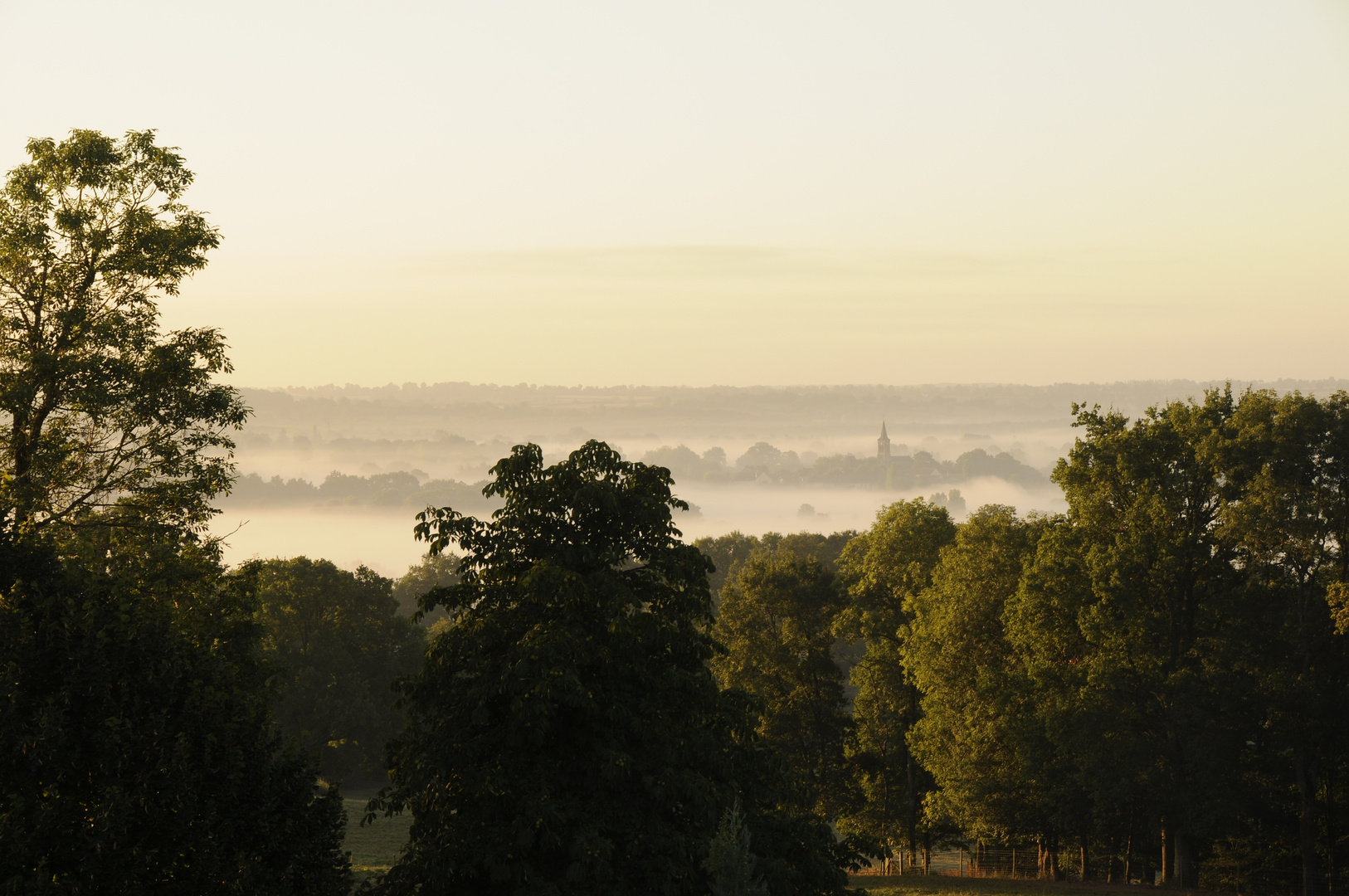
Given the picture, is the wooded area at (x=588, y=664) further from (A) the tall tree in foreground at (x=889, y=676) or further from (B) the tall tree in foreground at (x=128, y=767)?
(A) the tall tree in foreground at (x=889, y=676)

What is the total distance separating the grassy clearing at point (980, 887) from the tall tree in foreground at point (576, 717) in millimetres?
18618

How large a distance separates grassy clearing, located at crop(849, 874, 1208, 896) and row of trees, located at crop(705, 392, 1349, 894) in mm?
1882

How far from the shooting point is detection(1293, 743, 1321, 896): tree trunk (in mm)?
34938

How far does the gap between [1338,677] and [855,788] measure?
71.5 ft

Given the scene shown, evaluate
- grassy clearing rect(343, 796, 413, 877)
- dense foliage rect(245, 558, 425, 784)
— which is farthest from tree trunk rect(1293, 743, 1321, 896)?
dense foliage rect(245, 558, 425, 784)

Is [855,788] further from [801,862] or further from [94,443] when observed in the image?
[94,443]

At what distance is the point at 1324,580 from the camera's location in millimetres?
35469

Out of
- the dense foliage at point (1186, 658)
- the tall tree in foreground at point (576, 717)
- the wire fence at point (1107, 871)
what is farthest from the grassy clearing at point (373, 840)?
the dense foliage at point (1186, 658)

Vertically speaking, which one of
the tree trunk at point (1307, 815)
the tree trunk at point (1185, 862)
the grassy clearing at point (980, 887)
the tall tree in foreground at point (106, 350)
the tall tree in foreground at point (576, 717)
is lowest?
the grassy clearing at point (980, 887)

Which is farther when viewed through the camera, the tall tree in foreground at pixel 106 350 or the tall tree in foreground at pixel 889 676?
the tall tree in foreground at pixel 889 676

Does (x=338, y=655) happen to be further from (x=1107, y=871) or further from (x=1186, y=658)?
(x=1186, y=658)

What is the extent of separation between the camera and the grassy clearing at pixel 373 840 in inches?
1722

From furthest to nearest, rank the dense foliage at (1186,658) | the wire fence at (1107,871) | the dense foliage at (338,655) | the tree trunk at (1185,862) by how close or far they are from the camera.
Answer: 1. the dense foliage at (338,655)
2. the tree trunk at (1185,862)
3. the wire fence at (1107,871)
4. the dense foliage at (1186,658)

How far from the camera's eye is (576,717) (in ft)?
60.9
